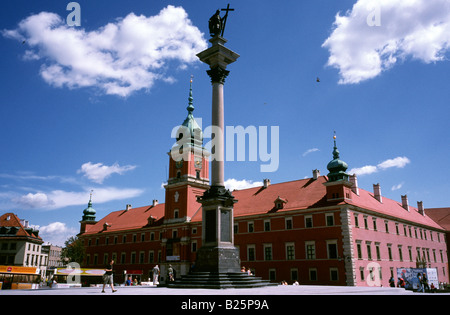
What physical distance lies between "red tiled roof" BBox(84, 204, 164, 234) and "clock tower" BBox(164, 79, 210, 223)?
21.2ft

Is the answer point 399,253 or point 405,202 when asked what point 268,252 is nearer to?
point 399,253

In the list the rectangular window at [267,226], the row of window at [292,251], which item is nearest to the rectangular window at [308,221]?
the row of window at [292,251]

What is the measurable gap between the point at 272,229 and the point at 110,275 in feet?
99.6

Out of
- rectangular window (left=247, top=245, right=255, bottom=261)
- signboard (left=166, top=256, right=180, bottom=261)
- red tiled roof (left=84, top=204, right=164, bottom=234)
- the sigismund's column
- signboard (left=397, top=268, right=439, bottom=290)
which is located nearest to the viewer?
the sigismund's column

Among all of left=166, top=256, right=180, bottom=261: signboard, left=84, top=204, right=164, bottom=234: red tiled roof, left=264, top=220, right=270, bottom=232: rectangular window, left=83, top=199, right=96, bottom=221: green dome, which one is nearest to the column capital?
left=264, top=220, right=270, bottom=232: rectangular window

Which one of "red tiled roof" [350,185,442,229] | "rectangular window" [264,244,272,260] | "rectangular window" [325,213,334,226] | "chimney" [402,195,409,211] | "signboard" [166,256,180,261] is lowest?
"signboard" [166,256,180,261]

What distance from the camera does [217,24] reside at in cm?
2220

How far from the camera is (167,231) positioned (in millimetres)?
56531

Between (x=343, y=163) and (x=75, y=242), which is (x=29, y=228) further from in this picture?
(x=343, y=163)

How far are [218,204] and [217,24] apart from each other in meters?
11.2

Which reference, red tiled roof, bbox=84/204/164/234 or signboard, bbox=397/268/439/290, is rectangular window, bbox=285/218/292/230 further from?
red tiled roof, bbox=84/204/164/234

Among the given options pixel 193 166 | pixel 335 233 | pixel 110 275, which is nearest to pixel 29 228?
pixel 193 166

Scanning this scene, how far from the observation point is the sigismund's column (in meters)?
18.1

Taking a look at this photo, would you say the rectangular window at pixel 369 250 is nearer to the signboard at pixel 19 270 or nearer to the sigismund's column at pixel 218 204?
the sigismund's column at pixel 218 204
